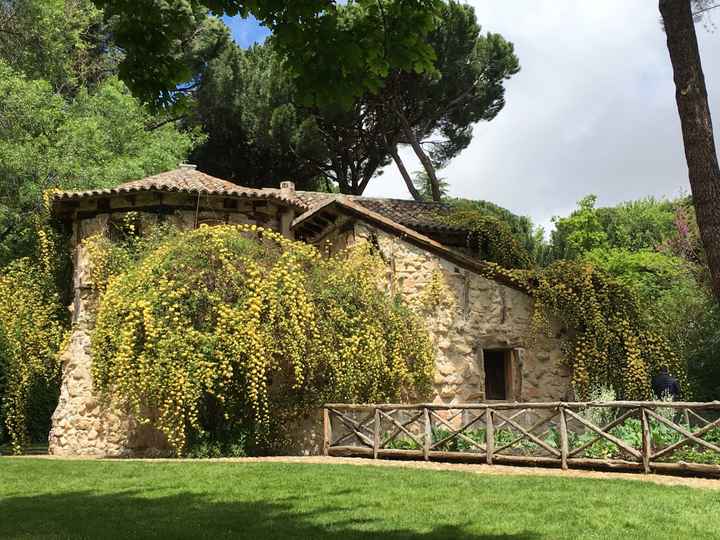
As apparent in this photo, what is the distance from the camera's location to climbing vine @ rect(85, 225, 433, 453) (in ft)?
45.1

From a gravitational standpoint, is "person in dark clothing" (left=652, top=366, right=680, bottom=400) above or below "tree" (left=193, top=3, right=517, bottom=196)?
below

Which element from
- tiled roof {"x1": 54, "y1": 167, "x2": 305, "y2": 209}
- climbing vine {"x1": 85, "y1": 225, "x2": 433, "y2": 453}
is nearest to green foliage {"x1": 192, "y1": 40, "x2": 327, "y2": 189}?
tiled roof {"x1": 54, "y1": 167, "x2": 305, "y2": 209}

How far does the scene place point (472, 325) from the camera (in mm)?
16328

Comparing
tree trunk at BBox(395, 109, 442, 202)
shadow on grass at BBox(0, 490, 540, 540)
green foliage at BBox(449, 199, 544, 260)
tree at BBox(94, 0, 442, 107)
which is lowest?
shadow on grass at BBox(0, 490, 540, 540)

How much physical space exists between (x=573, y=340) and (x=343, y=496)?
8.57 m

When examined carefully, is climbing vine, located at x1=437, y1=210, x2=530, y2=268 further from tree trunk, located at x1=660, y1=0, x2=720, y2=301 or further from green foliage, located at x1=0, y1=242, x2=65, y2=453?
tree trunk, located at x1=660, y1=0, x2=720, y2=301

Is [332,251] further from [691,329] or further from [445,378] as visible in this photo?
[691,329]

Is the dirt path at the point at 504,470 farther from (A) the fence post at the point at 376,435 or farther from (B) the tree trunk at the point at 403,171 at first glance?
(B) the tree trunk at the point at 403,171

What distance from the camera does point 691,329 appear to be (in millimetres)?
20344

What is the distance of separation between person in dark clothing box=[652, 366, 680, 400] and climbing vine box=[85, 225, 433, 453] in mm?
4403

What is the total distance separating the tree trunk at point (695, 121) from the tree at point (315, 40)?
9.26 ft

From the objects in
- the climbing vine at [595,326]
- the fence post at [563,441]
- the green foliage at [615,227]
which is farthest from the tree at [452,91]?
the fence post at [563,441]

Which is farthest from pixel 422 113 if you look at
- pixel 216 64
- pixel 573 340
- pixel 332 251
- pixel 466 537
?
pixel 466 537

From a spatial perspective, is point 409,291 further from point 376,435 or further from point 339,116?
point 339,116
